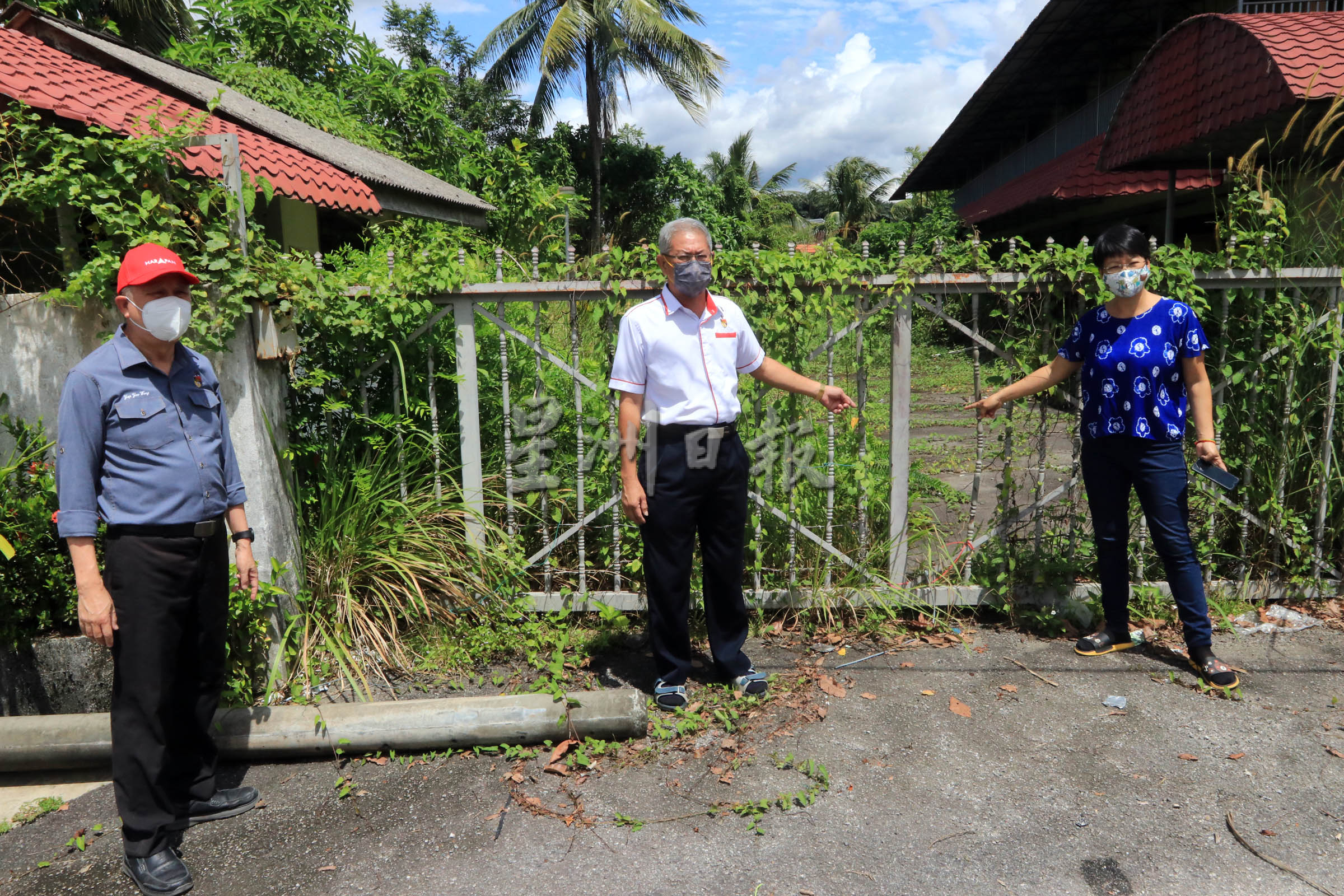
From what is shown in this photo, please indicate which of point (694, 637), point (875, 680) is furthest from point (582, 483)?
point (875, 680)

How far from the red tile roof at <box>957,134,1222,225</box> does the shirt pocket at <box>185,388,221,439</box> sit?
8616mm

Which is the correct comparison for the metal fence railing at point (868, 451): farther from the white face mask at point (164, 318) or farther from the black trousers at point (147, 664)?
the black trousers at point (147, 664)

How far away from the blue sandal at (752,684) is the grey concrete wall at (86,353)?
190 cm

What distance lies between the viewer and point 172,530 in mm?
2609

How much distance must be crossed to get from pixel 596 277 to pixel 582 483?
96cm

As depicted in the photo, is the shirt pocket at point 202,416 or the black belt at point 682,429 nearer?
the shirt pocket at point 202,416

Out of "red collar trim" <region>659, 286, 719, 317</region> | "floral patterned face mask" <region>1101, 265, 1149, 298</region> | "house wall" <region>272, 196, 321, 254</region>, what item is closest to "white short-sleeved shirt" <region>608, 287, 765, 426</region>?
"red collar trim" <region>659, 286, 719, 317</region>

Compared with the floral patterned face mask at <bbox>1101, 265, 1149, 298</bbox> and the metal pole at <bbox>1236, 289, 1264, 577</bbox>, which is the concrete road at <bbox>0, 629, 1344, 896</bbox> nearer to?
the metal pole at <bbox>1236, 289, 1264, 577</bbox>

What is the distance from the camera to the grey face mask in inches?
127

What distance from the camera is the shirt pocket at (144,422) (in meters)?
2.56

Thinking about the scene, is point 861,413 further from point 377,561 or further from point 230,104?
point 230,104

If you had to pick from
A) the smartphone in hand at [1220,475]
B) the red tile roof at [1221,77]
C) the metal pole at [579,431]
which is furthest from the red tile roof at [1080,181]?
the metal pole at [579,431]

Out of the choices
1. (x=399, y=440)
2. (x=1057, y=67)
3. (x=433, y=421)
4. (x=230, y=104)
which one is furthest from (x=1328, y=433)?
(x=1057, y=67)

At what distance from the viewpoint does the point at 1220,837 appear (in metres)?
2.60
